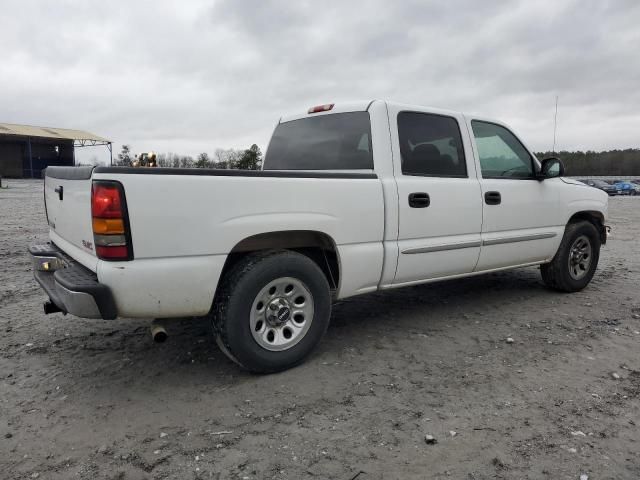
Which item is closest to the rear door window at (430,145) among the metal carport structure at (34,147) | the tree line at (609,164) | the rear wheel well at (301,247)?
the rear wheel well at (301,247)

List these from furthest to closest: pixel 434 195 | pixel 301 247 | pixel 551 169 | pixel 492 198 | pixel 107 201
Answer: pixel 551 169 < pixel 492 198 < pixel 434 195 < pixel 301 247 < pixel 107 201

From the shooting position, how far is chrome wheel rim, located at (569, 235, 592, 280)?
536 cm

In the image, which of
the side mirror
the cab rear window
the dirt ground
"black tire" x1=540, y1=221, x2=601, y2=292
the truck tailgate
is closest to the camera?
the dirt ground

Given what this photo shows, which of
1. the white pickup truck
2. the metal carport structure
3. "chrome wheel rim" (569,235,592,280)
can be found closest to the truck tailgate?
the white pickup truck

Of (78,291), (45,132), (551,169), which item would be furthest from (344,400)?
(45,132)

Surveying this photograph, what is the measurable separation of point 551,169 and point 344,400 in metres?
3.35

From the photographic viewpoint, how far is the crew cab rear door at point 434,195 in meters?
3.76

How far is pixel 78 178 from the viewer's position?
2900 mm

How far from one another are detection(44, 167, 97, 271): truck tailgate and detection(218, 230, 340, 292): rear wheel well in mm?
841

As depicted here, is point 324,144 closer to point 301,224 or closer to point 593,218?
point 301,224

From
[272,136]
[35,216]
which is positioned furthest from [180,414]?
[35,216]

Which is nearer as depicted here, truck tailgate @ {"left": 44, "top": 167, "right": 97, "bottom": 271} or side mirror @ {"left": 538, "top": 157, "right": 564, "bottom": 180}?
truck tailgate @ {"left": 44, "top": 167, "right": 97, "bottom": 271}

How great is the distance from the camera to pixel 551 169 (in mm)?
4816

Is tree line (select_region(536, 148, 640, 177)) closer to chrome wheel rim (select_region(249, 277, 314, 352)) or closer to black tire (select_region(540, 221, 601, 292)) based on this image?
black tire (select_region(540, 221, 601, 292))
